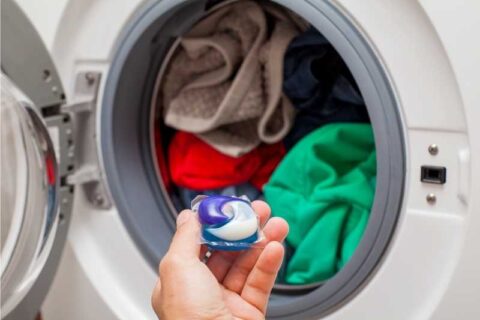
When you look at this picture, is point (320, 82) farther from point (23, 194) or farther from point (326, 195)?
point (23, 194)

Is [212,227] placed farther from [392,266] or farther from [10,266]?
[10,266]

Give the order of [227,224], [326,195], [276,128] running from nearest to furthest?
[227,224] < [326,195] < [276,128]

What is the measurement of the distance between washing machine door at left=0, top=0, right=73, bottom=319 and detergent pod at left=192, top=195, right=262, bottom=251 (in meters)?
0.33

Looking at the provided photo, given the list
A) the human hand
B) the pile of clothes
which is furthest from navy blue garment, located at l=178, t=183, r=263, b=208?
the human hand

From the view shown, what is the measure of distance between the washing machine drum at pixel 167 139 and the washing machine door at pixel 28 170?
0.08 metres

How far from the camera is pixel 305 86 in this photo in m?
Answer: 0.81

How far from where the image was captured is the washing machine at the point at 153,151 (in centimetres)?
58

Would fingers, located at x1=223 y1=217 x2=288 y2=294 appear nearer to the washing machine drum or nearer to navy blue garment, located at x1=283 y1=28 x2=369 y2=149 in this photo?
the washing machine drum

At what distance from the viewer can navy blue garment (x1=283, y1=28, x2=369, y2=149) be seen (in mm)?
784

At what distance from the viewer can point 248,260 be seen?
0.56m

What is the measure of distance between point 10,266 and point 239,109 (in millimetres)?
374

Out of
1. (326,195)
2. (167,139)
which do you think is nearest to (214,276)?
Answer: (326,195)

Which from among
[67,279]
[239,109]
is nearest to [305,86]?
[239,109]

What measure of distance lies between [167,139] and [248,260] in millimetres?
460
